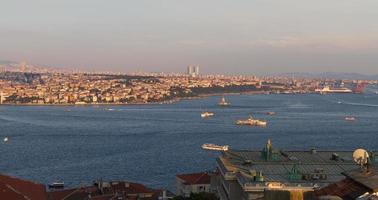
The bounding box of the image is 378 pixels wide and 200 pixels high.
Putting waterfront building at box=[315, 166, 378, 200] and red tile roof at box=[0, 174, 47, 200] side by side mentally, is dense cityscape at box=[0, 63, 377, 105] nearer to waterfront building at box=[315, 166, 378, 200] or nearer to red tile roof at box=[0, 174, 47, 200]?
red tile roof at box=[0, 174, 47, 200]

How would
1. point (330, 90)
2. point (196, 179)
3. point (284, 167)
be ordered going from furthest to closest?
point (330, 90)
point (196, 179)
point (284, 167)

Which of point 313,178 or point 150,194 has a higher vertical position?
point 313,178

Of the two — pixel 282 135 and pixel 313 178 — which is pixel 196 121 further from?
pixel 313 178

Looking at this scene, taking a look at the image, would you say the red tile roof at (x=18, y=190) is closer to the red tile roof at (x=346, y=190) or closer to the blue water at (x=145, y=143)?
the red tile roof at (x=346, y=190)

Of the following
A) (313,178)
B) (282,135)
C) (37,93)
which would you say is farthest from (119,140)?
(37,93)

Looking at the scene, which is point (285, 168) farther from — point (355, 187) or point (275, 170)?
point (355, 187)

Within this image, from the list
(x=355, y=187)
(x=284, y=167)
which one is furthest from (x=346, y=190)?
(x=284, y=167)

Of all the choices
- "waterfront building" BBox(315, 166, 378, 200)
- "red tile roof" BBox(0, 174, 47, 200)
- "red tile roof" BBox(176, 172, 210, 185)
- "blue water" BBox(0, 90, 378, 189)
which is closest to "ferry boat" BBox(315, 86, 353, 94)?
"blue water" BBox(0, 90, 378, 189)
